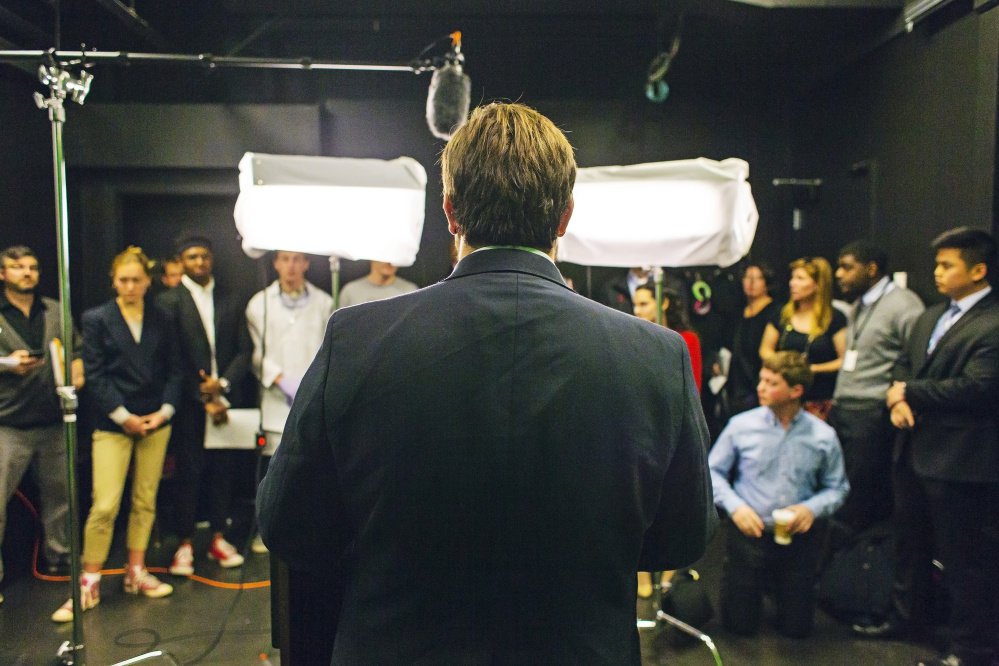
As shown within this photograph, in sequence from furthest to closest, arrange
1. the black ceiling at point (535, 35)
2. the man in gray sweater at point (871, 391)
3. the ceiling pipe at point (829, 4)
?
the black ceiling at point (535, 35)
the ceiling pipe at point (829, 4)
the man in gray sweater at point (871, 391)

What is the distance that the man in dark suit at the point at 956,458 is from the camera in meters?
2.86

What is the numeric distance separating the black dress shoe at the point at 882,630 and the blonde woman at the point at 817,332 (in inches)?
49.7

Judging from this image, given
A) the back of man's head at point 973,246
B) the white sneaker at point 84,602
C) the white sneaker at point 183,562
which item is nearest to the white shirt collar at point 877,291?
the back of man's head at point 973,246

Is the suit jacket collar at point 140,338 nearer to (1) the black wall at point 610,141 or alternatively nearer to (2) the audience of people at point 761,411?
(2) the audience of people at point 761,411

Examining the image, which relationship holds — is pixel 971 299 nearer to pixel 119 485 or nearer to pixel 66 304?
pixel 66 304

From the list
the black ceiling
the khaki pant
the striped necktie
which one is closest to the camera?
the striped necktie

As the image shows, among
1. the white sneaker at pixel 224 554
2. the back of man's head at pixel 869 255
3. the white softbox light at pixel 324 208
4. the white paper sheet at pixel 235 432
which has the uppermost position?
the white softbox light at pixel 324 208

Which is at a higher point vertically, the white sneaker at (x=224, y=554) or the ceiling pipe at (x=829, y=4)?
the ceiling pipe at (x=829, y=4)

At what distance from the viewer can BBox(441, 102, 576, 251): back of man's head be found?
98 cm

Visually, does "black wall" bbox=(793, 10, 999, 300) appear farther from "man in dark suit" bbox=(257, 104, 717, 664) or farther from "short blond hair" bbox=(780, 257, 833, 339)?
"man in dark suit" bbox=(257, 104, 717, 664)

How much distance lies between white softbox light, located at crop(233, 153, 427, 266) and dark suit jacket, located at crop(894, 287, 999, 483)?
210cm

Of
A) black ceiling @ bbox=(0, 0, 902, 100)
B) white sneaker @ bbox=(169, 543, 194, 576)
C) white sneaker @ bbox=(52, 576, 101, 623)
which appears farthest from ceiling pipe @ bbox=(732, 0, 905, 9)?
white sneaker @ bbox=(52, 576, 101, 623)

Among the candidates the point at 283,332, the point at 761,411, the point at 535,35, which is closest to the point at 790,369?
the point at 761,411

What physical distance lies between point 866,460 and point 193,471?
11.2 feet
